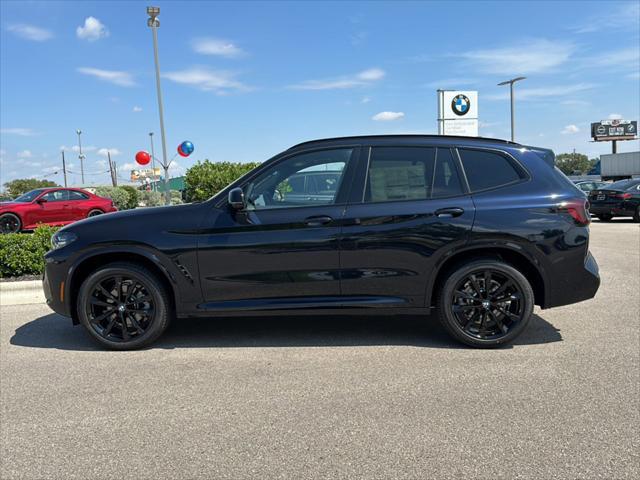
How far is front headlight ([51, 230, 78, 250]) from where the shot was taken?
4.48 metres

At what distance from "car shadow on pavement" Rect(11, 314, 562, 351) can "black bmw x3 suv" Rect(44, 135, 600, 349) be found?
401 mm

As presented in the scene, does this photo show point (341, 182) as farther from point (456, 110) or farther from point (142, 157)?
point (142, 157)

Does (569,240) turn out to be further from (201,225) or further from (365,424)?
(201,225)

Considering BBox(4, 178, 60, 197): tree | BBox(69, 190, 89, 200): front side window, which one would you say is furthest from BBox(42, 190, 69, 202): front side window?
BBox(4, 178, 60, 197): tree

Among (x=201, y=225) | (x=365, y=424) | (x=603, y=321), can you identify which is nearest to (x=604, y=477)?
(x=365, y=424)

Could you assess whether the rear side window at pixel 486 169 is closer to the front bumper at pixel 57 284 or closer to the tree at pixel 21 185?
the front bumper at pixel 57 284

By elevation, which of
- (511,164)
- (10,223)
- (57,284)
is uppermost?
(511,164)

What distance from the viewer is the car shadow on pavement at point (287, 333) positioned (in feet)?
15.3

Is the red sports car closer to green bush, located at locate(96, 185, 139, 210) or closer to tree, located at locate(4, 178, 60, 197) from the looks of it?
green bush, located at locate(96, 185, 139, 210)

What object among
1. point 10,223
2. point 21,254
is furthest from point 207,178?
point 21,254

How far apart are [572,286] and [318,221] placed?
Answer: 2.29 metres

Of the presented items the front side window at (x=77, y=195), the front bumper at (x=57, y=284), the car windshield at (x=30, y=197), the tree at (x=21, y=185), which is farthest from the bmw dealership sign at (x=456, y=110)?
the tree at (x=21, y=185)

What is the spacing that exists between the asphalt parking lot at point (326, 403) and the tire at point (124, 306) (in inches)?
6.8

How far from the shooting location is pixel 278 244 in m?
4.30
